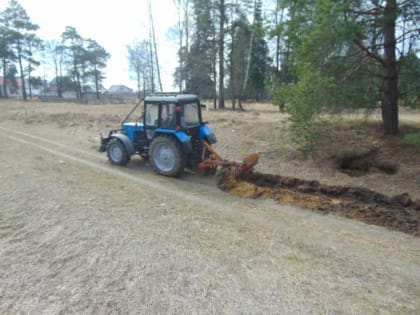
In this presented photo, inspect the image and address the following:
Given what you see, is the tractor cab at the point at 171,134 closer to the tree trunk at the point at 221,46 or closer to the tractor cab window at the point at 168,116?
the tractor cab window at the point at 168,116

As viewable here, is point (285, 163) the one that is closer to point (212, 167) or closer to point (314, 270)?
point (212, 167)

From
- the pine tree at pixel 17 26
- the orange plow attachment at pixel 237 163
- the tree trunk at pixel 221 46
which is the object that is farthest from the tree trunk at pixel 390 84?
the pine tree at pixel 17 26

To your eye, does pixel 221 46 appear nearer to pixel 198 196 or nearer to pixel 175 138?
pixel 175 138

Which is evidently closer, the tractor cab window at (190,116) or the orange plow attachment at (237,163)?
Result: the orange plow attachment at (237,163)

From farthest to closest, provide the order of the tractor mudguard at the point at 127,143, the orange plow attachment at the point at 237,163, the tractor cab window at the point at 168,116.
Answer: the tractor mudguard at the point at 127,143
the tractor cab window at the point at 168,116
the orange plow attachment at the point at 237,163

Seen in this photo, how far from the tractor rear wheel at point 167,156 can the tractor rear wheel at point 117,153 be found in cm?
106

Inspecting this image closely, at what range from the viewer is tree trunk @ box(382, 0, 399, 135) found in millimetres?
8211

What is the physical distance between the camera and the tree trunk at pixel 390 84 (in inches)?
323

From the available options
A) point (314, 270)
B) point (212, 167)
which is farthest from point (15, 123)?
point (314, 270)

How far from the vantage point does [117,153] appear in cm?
869

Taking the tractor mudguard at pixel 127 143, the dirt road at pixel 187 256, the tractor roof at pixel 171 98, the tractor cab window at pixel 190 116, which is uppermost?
the tractor roof at pixel 171 98

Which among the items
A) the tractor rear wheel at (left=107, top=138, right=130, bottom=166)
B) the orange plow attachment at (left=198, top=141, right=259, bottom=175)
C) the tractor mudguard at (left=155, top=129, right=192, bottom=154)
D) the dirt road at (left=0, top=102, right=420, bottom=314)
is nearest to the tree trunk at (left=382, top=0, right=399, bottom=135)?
the orange plow attachment at (left=198, top=141, right=259, bottom=175)

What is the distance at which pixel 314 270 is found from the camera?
11.6ft

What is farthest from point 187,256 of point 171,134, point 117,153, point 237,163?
point 117,153
